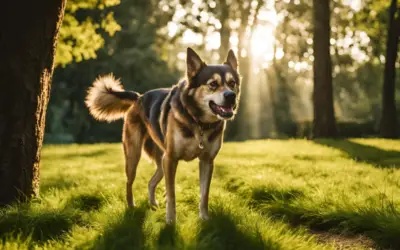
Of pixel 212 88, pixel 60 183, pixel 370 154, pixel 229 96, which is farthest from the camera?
pixel 370 154

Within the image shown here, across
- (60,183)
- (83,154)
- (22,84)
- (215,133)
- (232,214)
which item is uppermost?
(22,84)

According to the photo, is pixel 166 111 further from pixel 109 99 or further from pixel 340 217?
pixel 340 217

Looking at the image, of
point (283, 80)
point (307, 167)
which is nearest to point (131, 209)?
point (307, 167)

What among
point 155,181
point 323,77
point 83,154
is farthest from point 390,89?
point 155,181

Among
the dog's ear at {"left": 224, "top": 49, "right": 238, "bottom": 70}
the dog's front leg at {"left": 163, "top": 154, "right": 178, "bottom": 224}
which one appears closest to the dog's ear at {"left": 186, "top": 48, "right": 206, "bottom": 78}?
the dog's ear at {"left": 224, "top": 49, "right": 238, "bottom": 70}

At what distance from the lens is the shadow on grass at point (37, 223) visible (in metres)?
4.70

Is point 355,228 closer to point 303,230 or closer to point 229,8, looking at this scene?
point 303,230

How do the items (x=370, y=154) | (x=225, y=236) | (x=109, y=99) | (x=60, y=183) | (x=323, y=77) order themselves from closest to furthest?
(x=225, y=236)
(x=109, y=99)
(x=60, y=183)
(x=370, y=154)
(x=323, y=77)

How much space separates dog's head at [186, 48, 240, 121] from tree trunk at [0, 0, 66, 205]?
1940mm

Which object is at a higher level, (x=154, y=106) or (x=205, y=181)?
(x=154, y=106)

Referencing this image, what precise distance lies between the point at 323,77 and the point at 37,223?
15.3 meters

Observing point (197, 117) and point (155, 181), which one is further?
point (155, 181)

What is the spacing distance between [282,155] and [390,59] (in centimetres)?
1187

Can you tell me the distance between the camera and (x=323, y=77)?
720 inches
